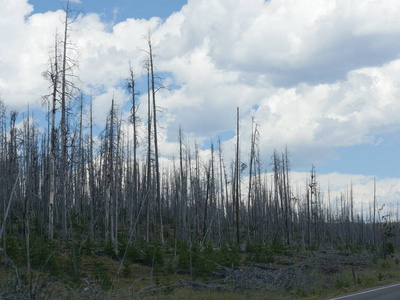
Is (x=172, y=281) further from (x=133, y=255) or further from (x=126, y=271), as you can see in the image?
(x=133, y=255)

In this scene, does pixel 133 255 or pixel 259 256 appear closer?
pixel 133 255

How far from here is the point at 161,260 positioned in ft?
71.2

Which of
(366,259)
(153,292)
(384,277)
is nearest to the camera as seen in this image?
(153,292)

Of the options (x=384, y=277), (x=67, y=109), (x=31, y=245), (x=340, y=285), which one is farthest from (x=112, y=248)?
(x=384, y=277)

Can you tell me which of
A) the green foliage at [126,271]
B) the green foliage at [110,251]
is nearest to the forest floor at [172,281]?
the green foliage at [126,271]

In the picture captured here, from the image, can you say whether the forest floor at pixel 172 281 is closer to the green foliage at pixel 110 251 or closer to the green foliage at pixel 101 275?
the green foliage at pixel 101 275

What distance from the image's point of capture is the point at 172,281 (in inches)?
755

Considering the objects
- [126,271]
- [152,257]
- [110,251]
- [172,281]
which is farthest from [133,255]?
[172,281]

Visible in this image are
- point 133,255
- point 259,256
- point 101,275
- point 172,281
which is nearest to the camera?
point 101,275

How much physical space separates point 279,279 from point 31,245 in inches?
437

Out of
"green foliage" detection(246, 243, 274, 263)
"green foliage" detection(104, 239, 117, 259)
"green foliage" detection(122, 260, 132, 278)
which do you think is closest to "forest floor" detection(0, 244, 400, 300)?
"green foliage" detection(122, 260, 132, 278)

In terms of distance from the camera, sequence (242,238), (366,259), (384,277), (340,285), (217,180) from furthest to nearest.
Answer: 1. (217,180)
2. (242,238)
3. (366,259)
4. (384,277)
5. (340,285)

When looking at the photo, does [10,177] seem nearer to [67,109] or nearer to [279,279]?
[67,109]

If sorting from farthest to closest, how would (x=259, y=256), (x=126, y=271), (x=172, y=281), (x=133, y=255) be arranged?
1. (x=259, y=256)
2. (x=133, y=255)
3. (x=126, y=271)
4. (x=172, y=281)
